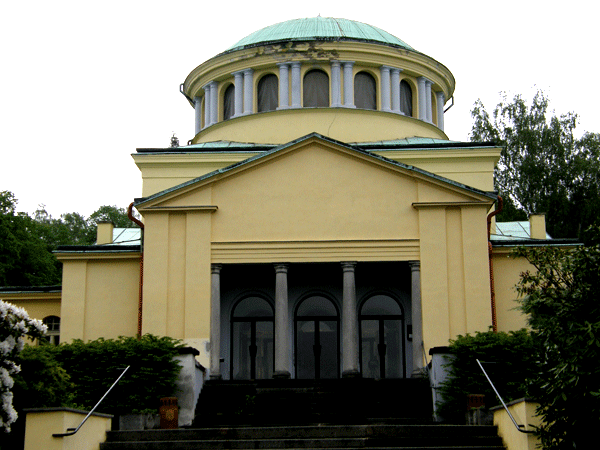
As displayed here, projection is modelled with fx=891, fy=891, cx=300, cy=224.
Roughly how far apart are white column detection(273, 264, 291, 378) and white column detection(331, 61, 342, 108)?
9.10m

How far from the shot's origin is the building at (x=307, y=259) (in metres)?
23.3

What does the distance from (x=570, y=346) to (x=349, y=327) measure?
38.0 ft

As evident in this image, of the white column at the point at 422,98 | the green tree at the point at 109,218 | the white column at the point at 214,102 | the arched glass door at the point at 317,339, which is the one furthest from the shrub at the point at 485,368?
the green tree at the point at 109,218

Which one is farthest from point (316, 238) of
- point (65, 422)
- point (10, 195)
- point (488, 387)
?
point (10, 195)

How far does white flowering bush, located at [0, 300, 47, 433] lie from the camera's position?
1338 cm

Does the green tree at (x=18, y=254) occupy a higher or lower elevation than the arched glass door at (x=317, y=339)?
higher

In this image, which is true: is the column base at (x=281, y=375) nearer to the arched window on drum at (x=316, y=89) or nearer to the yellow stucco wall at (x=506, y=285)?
the yellow stucco wall at (x=506, y=285)

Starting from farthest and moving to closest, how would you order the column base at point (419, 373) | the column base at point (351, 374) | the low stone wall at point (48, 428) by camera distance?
Answer: the column base at point (351, 374) < the column base at point (419, 373) < the low stone wall at point (48, 428)

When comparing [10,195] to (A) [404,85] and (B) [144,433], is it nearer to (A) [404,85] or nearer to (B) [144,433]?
(A) [404,85]

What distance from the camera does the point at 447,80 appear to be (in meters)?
33.5

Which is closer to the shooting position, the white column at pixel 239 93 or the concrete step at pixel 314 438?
the concrete step at pixel 314 438

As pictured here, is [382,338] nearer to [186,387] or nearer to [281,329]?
[281,329]

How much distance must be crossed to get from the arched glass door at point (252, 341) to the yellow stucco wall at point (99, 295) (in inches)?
115

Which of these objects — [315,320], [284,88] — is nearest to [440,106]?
[284,88]
